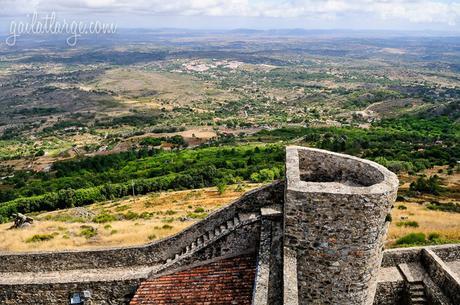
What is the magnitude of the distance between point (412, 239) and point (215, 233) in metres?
12.1

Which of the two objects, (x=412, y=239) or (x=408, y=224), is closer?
(x=412, y=239)

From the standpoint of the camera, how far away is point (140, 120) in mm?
152750

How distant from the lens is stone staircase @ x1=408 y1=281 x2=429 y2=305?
14570 mm

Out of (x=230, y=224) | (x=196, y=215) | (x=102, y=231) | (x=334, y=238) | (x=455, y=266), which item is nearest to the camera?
(x=334, y=238)

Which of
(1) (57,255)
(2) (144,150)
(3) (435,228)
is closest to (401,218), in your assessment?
(3) (435,228)

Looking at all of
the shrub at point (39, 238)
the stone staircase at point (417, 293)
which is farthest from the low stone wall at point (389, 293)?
the shrub at point (39, 238)

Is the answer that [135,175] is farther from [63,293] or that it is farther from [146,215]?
[63,293]

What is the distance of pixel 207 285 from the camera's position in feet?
43.0

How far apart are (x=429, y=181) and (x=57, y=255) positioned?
43698 mm

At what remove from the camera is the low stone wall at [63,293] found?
14.9 metres

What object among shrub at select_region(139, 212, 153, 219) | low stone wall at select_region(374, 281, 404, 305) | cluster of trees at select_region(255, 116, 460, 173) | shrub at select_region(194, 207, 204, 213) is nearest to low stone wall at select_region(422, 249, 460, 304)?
low stone wall at select_region(374, 281, 404, 305)

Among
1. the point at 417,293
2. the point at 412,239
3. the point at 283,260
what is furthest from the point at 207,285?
the point at 412,239

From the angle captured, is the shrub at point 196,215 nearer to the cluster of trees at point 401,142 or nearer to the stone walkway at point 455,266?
the stone walkway at point 455,266

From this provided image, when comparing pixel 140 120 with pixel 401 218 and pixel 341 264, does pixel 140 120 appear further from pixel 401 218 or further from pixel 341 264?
pixel 341 264
